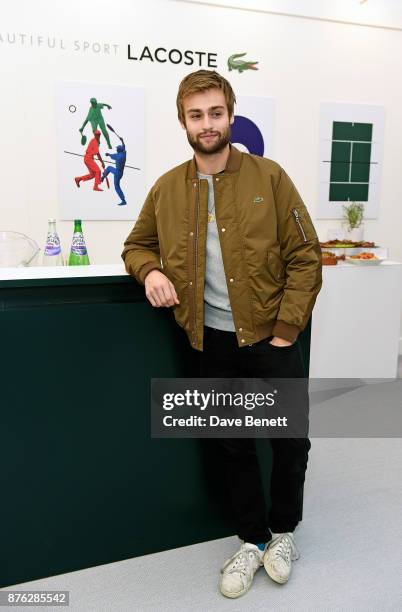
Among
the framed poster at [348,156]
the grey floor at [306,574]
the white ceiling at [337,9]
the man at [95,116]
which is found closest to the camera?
the grey floor at [306,574]

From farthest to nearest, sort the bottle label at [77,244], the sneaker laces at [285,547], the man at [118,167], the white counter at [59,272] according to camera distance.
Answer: the man at [118,167] → the bottle label at [77,244] → the sneaker laces at [285,547] → the white counter at [59,272]

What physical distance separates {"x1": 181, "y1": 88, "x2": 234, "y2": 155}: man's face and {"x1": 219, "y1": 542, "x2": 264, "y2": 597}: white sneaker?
1.41 m

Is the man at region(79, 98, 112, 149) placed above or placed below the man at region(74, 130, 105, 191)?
above

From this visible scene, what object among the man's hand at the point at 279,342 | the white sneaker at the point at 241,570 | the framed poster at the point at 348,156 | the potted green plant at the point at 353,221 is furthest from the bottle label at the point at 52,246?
the potted green plant at the point at 353,221

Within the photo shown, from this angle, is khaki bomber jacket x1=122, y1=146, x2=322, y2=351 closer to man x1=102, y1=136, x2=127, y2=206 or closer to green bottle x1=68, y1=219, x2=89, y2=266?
green bottle x1=68, y1=219, x2=89, y2=266

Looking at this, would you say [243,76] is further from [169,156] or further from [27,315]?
[27,315]

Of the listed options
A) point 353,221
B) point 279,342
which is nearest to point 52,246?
point 279,342

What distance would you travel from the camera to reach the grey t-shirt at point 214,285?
1.85 m

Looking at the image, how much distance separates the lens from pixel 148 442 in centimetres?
210

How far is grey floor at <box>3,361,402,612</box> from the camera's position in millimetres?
1969

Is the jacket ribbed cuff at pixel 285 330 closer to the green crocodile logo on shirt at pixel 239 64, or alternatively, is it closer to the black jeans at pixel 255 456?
the black jeans at pixel 255 456

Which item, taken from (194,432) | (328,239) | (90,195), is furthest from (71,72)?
(194,432)

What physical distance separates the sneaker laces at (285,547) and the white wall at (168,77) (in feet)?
7.23

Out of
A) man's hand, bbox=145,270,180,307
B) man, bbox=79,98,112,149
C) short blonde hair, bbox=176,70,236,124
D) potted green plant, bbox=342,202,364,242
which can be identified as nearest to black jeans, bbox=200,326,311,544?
man's hand, bbox=145,270,180,307
